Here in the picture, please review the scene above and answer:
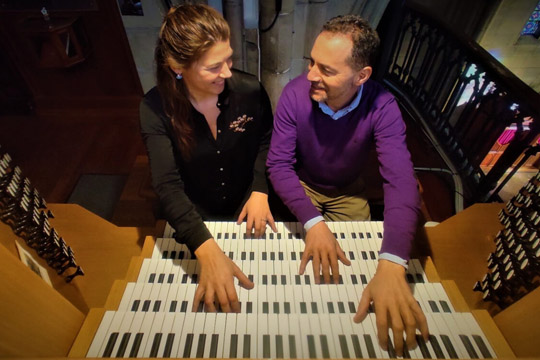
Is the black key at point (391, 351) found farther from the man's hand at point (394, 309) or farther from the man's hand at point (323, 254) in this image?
the man's hand at point (323, 254)

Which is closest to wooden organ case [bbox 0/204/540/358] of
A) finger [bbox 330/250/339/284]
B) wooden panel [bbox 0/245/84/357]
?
wooden panel [bbox 0/245/84/357]

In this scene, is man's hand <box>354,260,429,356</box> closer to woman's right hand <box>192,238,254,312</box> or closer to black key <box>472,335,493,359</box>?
black key <box>472,335,493,359</box>

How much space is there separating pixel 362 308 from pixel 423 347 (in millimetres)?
250

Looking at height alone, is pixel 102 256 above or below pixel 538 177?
below

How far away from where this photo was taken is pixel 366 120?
1.93 meters

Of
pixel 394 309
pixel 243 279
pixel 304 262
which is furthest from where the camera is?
pixel 304 262

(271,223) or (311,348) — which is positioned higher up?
(311,348)

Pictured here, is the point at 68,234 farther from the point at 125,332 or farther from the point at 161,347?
the point at 161,347

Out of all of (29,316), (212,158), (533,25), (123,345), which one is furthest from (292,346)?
(533,25)

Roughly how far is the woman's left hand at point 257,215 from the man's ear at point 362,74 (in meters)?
0.85

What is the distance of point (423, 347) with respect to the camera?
4.01ft

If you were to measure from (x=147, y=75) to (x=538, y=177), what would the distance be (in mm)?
3822

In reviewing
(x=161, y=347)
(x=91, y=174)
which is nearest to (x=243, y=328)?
(x=161, y=347)

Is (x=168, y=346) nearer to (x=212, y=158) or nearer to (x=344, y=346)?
(x=344, y=346)
